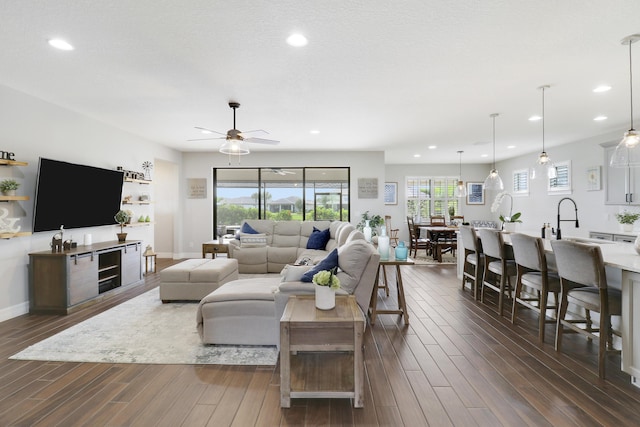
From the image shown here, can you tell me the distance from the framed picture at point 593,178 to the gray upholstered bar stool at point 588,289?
4.58 metres

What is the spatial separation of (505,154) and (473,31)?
6.98 metres

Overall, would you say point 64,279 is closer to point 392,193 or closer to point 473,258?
point 473,258

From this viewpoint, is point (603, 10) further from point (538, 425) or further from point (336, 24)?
point (538, 425)

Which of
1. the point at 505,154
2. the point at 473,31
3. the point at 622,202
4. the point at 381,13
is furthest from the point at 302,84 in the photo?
the point at 505,154

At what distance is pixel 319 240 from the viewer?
5941mm

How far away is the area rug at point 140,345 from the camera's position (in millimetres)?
2691

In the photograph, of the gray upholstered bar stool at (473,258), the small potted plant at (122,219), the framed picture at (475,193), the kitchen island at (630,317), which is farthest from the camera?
the framed picture at (475,193)

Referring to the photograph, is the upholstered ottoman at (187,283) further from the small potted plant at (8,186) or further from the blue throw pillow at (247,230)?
the blue throw pillow at (247,230)

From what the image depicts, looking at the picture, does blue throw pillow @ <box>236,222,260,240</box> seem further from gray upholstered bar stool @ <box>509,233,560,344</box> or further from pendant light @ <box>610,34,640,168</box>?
pendant light @ <box>610,34,640,168</box>

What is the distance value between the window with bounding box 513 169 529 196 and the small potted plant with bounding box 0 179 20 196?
10.2 m

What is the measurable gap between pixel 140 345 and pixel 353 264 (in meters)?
2.14

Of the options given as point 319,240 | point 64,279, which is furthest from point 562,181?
point 64,279

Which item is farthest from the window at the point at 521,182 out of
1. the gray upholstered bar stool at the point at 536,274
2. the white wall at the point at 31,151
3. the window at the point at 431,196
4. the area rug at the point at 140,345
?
the white wall at the point at 31,151

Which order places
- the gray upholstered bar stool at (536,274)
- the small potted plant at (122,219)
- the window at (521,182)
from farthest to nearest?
the window at (521,182)
the small potted plant at (122,219)
the gray upholstered bar stool at (536,274)
